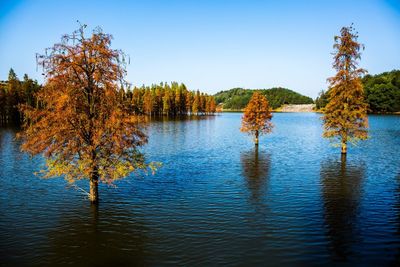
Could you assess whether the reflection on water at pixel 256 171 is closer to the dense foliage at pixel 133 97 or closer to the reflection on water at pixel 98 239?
the reflection on water at pixel 98 239

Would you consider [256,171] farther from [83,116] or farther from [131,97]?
[131,97]

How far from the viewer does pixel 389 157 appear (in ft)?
141

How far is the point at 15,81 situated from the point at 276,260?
386 feet

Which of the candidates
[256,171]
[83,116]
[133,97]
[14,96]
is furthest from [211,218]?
[133,97]

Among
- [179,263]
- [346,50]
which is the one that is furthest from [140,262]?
[346,50]

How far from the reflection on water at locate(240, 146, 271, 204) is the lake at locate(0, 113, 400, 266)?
19 centimetres

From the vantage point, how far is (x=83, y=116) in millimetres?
20250

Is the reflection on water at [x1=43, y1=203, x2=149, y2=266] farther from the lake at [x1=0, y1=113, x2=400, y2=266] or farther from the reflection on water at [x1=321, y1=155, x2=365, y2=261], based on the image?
the reflection on water at [x1=321, y1=155, x2=365, y2=261]

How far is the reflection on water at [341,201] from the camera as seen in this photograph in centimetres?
1686

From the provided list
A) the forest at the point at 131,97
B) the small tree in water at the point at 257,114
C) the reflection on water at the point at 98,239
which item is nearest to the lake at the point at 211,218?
the reflection on water at the point at 98,239

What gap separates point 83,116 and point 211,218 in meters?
11.1

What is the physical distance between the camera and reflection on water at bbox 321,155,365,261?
1686 cm

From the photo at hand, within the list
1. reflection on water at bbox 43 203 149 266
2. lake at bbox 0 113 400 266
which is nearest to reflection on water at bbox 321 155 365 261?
lake at bbox 0 113 400 266

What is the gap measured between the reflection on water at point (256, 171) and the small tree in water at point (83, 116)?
11.2 metres
